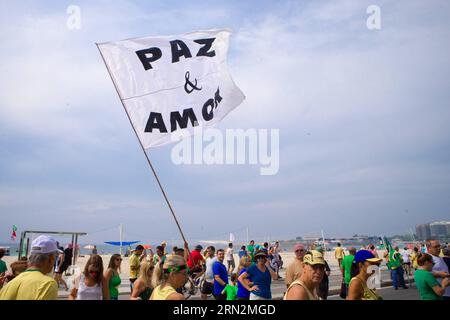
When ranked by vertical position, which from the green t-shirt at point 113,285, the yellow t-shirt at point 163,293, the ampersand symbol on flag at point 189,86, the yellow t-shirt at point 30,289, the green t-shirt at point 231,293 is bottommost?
the green t-shirt at point 231,293

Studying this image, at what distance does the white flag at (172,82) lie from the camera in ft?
28.3

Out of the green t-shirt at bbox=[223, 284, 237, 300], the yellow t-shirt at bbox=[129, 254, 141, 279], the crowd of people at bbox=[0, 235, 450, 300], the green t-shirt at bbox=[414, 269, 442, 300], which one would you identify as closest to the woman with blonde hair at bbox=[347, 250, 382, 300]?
the crowd of people at bbox=[0, 235, 450, 300]

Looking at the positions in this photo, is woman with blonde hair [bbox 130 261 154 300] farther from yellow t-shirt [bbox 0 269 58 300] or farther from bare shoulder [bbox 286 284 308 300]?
bare shoulder [bbox 286 284 308 300]

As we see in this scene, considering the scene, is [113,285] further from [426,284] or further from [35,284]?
[426,284]

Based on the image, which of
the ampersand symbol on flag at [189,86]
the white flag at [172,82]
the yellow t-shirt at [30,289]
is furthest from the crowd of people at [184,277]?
the ampersand symbol on flag at [189,86]

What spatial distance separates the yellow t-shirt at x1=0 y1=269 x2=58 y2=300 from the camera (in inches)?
119

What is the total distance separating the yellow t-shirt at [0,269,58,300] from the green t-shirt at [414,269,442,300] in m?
4.62

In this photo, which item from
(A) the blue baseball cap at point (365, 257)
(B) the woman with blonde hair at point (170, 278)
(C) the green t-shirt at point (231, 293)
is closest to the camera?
(B) the woman with blonde hair at point (170, 278)

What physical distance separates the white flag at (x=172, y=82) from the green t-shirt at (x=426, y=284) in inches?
212

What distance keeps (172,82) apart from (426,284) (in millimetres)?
6682

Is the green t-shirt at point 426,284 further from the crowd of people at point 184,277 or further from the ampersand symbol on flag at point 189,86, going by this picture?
the ampersand symbol on flag at point 189,86

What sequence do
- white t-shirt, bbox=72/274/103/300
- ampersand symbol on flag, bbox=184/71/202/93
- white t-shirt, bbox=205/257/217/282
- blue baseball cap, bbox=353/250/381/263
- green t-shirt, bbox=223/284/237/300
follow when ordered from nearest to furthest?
blue baseball cap, bbox=353/250/381/263
white t-shirt, bbox=72/274/103/300
green t-shirt, bbox=223/284/237/300
white t-shirt, bbox=205/257/217/282
ampersand symbol on flag, bbox=184/71/202/93
